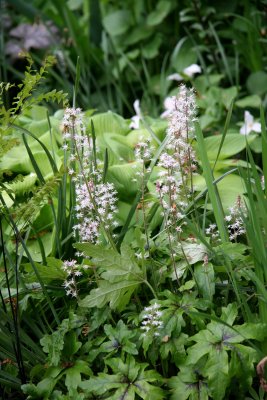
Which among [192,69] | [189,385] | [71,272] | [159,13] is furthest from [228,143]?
[159,13]

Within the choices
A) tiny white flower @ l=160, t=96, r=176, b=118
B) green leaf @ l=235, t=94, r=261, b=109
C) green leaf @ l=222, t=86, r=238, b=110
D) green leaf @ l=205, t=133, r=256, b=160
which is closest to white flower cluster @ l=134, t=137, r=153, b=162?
tiny white flower @ l=160, t=96, r=176, b=118

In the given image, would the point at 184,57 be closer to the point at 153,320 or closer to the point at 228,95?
the point at 228,95

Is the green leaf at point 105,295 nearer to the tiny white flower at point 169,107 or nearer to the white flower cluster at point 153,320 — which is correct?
the white flower cluster at point 153,320

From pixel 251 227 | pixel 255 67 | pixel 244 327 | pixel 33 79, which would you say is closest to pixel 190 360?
pixel 244 327

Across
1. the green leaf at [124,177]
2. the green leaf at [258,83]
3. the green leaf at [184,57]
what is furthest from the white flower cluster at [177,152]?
the green leaf at [184,57]

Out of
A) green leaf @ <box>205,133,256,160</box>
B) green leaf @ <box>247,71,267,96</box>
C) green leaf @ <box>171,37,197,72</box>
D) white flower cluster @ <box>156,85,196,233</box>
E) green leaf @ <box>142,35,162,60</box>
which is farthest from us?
green leaf @ <box>142,35,162,60</box>

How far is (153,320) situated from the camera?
149 centimetres

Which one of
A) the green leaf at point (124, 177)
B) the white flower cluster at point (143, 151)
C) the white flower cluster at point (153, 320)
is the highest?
the white flower cluster at point (143, 151)

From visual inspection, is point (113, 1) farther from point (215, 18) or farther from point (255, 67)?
point (255, 67)

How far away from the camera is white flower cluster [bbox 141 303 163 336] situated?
144cm

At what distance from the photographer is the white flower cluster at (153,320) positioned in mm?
1435

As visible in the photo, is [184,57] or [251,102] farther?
[184,57]

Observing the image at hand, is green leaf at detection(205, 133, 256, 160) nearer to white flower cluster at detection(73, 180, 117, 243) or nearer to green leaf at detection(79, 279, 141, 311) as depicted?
white flower cluster at detection(73, 180, 117, 243)

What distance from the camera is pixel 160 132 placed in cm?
254
